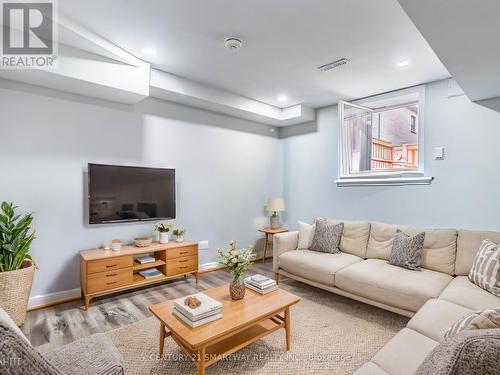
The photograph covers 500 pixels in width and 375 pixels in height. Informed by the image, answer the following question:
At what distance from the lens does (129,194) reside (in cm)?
337

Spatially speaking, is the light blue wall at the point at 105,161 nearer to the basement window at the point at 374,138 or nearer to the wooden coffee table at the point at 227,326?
the basement window at the point at 374,138

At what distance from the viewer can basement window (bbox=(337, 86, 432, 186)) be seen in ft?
13.2

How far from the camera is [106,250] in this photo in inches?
124

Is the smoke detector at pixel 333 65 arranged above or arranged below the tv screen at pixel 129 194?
above

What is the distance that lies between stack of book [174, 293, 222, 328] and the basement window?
300 centimetres

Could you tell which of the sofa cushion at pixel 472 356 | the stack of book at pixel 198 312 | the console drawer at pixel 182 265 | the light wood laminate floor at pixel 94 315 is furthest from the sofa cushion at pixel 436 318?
the console drawer at pixel 182 265

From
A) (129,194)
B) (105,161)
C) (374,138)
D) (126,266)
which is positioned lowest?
(126,266)

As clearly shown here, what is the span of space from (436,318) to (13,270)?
3386mm

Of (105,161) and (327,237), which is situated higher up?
(105,161)

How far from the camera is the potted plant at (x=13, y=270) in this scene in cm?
232

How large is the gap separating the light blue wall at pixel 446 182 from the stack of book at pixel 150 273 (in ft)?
9.03

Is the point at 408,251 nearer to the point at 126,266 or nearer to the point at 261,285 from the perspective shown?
the point at 261,285

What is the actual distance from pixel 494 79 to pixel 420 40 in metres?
0.76

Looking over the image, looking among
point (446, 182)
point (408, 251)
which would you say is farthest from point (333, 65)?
point (408, 251)
